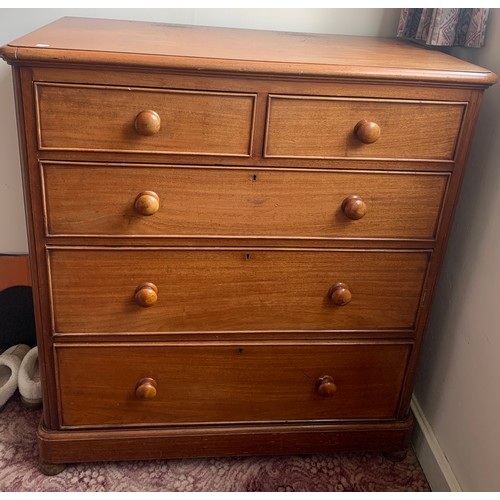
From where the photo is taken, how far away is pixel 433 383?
1.56 metres

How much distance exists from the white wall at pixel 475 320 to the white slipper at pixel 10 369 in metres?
1.22

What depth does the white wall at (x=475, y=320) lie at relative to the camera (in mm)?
1271

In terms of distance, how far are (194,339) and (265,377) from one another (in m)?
0.21

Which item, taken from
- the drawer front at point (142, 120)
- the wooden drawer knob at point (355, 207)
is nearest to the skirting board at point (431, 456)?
the wooden drawer knob at point (355, 207)

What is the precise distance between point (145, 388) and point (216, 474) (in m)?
0.34

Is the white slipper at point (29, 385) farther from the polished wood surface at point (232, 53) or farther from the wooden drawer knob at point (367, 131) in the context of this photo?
the wooden drawer knob at point (367, 131)

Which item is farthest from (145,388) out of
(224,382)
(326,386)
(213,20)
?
(213,20)

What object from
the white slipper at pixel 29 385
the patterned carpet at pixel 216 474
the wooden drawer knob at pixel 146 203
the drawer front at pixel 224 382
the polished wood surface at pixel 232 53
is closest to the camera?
the polished wood surface at pixel 232 53

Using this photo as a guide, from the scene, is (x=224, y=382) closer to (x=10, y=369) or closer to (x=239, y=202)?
(x=239, y=202)

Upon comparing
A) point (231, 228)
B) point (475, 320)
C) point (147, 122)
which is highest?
point (147, 122)

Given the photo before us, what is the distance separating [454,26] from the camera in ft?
4.38

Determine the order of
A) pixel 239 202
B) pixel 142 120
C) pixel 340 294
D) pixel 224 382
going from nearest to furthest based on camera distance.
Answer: pixel 142 120 → pixel 239 202 → pixel 340 294 → pixel 224 382

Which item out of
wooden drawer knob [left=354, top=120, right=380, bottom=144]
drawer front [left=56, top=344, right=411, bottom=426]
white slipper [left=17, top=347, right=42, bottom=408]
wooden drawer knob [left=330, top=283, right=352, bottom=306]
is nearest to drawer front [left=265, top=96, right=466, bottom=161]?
wooden drawer knob [left=354, top=120, right=380, bottom=144]

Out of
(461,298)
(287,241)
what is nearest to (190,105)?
(287,241)
